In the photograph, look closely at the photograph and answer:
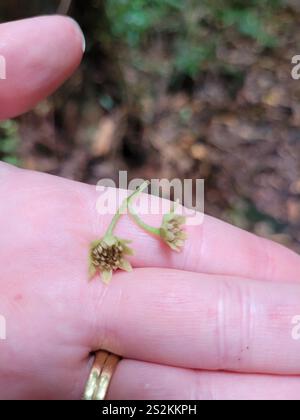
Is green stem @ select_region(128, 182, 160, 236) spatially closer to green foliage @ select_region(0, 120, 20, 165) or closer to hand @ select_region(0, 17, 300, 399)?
hand @ select_region(0, 17, 300, 399)

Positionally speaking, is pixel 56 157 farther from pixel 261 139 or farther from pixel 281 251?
pixel 281 251

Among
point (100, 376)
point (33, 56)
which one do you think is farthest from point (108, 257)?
point (33, 56)

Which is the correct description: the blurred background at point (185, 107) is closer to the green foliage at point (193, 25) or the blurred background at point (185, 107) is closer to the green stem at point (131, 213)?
the green foliage at point (193, 25)

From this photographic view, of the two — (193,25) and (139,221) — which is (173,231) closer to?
(139,221)

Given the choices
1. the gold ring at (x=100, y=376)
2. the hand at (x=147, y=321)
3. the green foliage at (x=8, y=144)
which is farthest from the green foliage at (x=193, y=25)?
the gold ring at (x=100, y=376)

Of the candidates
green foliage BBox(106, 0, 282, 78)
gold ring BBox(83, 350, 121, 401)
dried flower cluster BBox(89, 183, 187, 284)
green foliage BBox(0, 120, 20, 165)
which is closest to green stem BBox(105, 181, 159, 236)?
dried flower cluster BBox(89, 183, 187, 284)
